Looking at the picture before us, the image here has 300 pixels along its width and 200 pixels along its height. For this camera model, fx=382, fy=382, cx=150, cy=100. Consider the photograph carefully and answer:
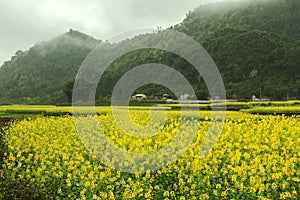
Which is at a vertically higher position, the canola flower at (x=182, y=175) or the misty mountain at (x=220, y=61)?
the misty mountain at (x=220, y=61)

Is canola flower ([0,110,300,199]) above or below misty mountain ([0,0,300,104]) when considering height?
below

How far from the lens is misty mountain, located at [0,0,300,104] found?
38.0 m

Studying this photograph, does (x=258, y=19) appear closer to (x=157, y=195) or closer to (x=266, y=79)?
(x=266, y=79)

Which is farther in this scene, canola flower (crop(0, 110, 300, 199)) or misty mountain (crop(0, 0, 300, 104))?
misty mountain (crop(0, 0, 300, 104))

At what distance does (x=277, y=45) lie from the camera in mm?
44500

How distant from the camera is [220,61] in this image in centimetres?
4534

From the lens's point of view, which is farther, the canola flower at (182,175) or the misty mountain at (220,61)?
the misty mountain at (220,61)

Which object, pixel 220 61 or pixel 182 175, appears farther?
pixel 220 61

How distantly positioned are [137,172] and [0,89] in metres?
43.8

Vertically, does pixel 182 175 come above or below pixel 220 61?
below

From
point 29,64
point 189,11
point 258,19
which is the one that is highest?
point 189,11

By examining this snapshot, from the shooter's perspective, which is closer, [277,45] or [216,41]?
[277,45]

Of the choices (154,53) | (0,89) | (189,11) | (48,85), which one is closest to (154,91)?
(154,53)

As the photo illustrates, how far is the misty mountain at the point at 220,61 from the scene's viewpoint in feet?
125
